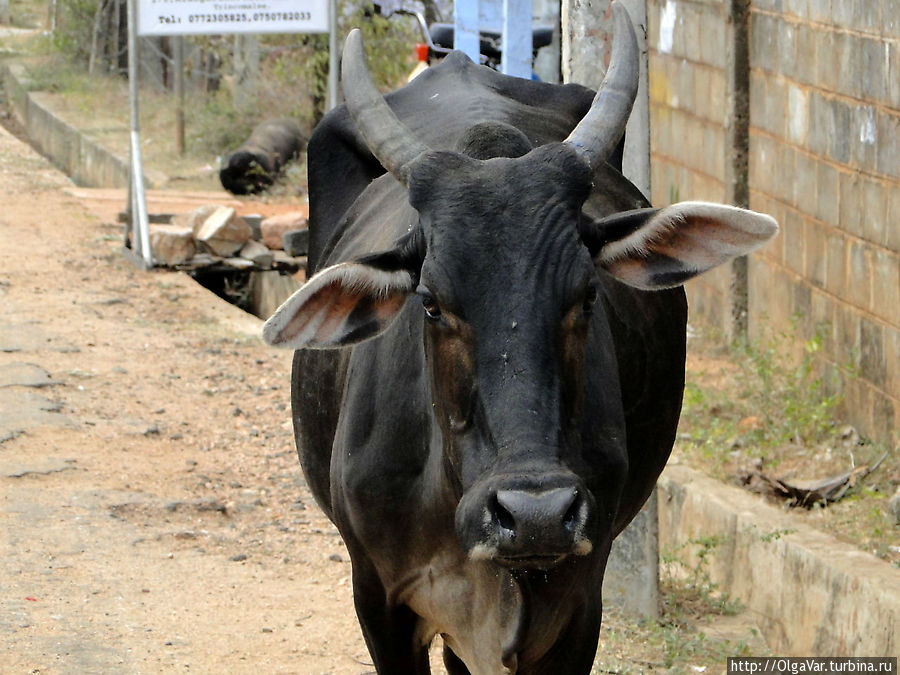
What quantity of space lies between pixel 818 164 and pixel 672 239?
3721mm

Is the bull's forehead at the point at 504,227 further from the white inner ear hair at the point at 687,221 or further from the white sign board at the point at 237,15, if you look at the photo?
the white sign board at the point at 237,15

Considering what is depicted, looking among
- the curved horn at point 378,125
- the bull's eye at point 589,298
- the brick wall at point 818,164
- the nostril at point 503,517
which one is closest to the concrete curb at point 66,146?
the brick wall at point 818,164

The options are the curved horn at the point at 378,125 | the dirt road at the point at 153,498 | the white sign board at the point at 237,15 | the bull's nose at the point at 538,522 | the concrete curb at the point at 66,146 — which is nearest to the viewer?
the bull's nose at the point at 538,522

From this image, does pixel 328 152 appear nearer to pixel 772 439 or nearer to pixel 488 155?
pixel 488 155

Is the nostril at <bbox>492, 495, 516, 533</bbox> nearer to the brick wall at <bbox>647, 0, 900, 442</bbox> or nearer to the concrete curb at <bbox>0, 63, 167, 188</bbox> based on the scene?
the brick wall at <bbox>647, 0, 900, 442</bbox>

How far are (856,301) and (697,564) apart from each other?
4.51 feet

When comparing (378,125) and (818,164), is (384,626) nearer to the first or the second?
(378,125)

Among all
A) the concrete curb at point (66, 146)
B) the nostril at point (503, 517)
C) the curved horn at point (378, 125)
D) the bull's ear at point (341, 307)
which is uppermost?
the curved horn at point (378, 125)

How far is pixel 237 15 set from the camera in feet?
29.7

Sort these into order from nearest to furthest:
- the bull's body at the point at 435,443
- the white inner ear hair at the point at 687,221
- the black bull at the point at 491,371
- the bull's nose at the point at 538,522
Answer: the bull's nose at the point at 538,522, the black bull at the point at 491,371, the white inner ear hair at the point at 687,221, the bull's body at the point at 435,443

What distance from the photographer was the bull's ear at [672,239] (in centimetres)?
276

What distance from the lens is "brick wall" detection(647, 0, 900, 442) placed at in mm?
5590

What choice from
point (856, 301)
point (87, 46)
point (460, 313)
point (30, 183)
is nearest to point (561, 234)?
point (460, 313)

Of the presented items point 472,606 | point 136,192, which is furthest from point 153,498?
point 136,192
